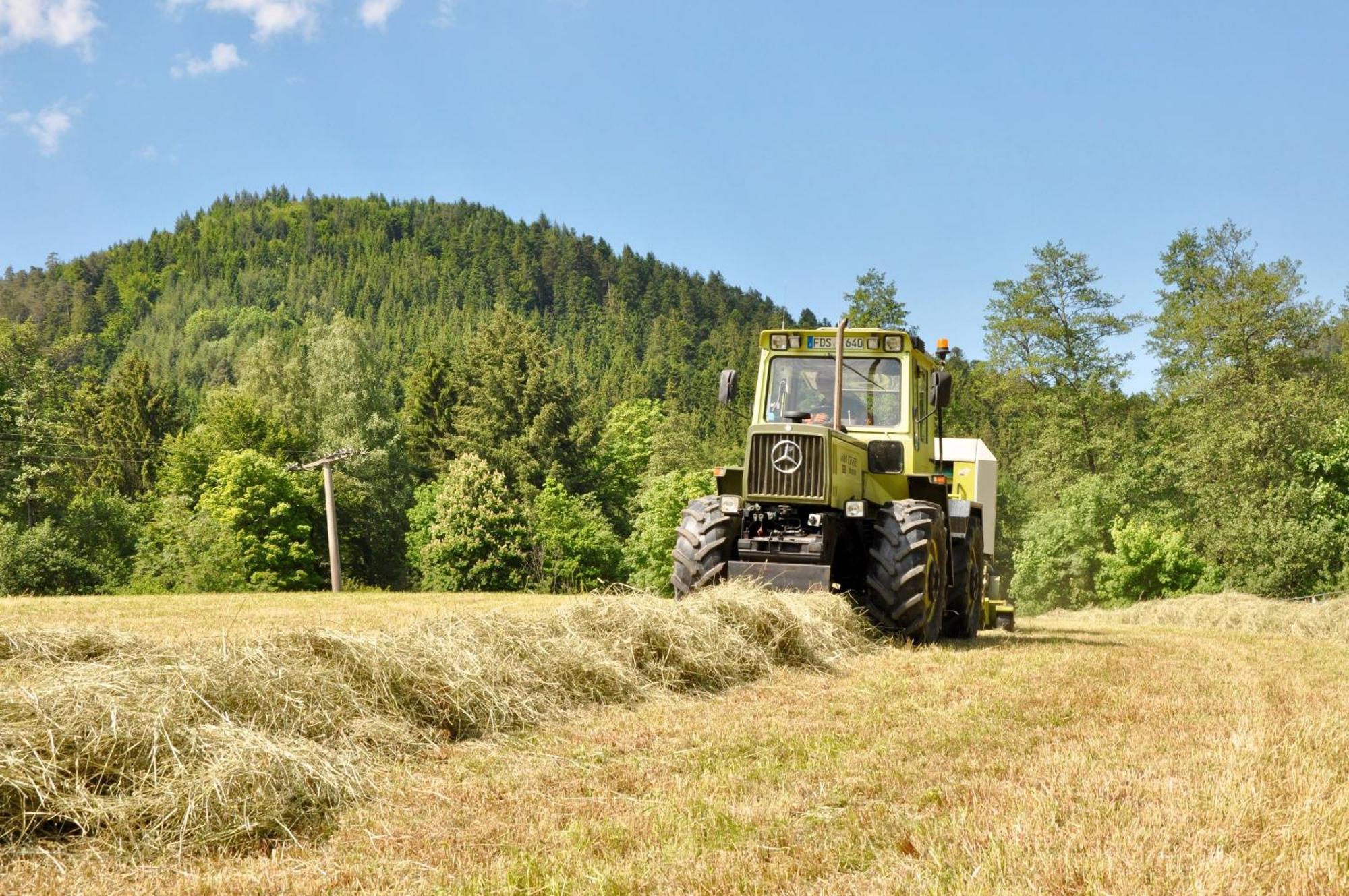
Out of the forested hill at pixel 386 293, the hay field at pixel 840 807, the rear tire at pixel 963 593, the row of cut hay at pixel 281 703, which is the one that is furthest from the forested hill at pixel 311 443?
the hay field at pixel 840 807

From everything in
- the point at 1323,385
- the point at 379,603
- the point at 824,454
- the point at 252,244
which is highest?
the point at 252,244

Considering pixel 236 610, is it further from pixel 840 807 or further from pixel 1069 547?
pixel 1069 547

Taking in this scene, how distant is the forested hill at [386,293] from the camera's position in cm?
9894

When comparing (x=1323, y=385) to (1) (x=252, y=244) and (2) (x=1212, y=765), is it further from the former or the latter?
(1) (x=252, y=244)

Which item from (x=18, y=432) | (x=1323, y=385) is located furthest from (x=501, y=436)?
(x=1323, y=385)

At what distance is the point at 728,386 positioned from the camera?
34.7 feet

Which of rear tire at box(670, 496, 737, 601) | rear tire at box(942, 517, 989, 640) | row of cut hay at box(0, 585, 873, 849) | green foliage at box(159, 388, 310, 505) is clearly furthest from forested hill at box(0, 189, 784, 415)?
row of cut hay at box(0, 585, 873, 849)

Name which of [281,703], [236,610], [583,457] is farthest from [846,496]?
[583,457]

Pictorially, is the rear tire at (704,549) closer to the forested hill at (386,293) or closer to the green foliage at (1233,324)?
the green foliage at (1233,324)

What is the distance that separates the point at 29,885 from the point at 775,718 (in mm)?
3759

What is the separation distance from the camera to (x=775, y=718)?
6.03 metres

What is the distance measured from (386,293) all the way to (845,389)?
123m

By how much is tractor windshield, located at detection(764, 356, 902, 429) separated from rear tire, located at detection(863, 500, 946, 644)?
1.45 metres

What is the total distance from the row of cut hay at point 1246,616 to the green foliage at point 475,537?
83.2ft
